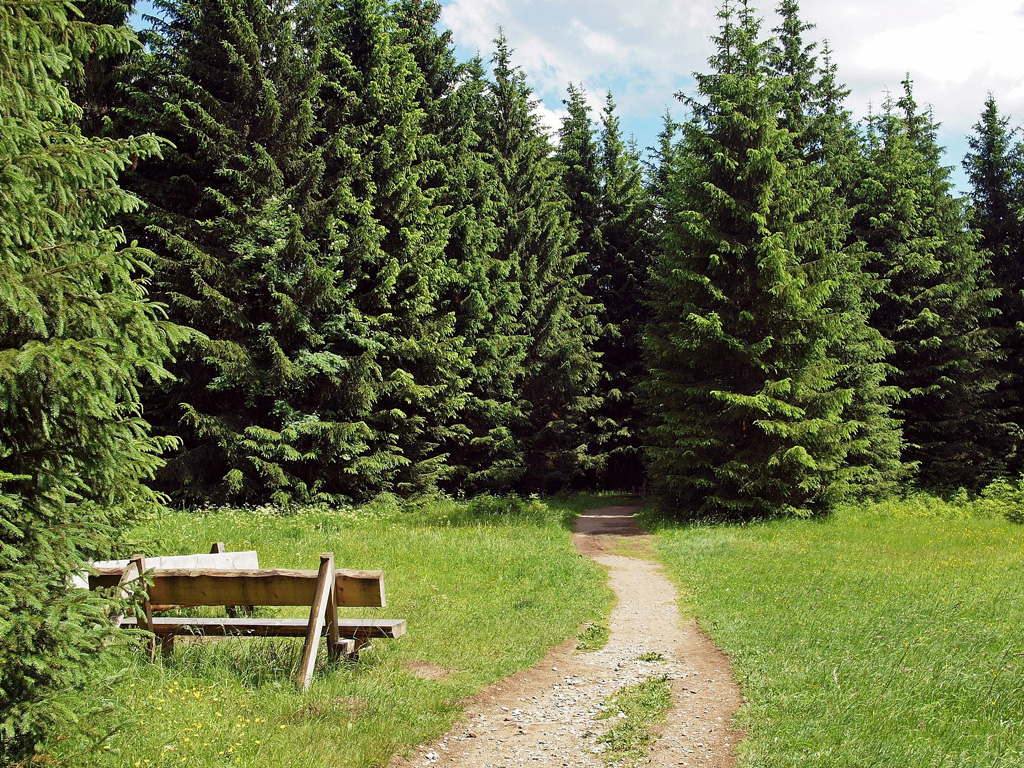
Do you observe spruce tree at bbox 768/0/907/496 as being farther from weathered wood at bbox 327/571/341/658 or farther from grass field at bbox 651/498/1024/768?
weathered wood at bbox 327/571/341/658

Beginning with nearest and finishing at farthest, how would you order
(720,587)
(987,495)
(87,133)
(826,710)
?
(826,710), (720,587), (87,133), (987,495)

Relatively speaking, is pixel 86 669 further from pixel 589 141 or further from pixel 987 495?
pixel 589 141

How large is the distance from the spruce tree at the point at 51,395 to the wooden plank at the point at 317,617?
1585 millimetres

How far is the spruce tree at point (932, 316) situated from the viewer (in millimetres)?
25547

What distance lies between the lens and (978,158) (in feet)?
97.1

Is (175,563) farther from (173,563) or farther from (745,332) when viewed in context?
(745,332)

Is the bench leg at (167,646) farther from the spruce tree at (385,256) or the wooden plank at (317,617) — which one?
the spruce tree at (385,256)

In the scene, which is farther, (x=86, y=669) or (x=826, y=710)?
(x=826, y=710)

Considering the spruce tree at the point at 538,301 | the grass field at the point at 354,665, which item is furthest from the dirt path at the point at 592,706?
the spruce tree at the point at 538,301

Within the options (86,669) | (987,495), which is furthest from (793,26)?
(86,669)

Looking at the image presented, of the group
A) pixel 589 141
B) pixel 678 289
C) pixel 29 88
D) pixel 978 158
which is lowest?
pixel 29 88

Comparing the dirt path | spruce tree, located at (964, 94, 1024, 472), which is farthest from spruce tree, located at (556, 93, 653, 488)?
the dirt path

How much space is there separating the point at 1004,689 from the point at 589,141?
1160 inches

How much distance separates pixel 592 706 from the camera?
5.79 metres
